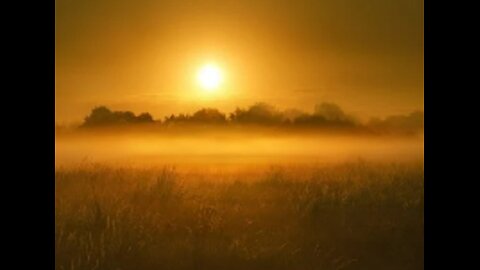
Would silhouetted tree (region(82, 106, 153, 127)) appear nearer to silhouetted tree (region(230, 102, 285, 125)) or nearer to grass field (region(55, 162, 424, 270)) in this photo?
grass field (region(55, 162, 424, 270))

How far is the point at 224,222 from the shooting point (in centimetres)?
262

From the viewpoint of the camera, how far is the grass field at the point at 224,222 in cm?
261

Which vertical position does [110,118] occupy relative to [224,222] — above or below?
above

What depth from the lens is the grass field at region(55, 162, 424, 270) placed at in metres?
2.61

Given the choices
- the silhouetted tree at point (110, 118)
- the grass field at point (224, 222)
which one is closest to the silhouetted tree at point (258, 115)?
the grass field at point (224, 222)

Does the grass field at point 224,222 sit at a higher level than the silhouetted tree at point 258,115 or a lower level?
lower

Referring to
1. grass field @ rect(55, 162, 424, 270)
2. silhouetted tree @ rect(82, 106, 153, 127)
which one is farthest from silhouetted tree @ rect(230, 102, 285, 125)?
silhouetted tree @ rect(82, 106, 153, 127)

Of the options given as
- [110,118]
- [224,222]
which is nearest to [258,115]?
[224,222]

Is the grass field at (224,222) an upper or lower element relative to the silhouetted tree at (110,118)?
lower

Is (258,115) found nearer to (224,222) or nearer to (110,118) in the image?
(224,222)

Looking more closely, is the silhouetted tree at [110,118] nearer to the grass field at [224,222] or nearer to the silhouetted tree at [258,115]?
the grass field at [224,222]

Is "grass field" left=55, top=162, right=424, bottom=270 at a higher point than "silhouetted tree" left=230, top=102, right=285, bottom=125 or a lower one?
lower
